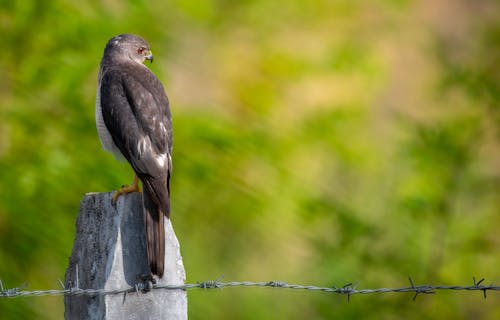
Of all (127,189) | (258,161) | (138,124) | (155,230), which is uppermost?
(258,161)

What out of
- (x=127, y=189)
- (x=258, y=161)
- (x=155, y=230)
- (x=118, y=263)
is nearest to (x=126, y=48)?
(x=127, y=189)

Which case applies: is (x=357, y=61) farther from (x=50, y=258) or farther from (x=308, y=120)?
(x=50, y=258)

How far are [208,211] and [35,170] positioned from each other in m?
3.10

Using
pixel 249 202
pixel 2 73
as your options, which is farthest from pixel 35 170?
pixel 249 202

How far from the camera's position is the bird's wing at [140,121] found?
15.4 ft

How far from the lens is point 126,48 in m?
5.89

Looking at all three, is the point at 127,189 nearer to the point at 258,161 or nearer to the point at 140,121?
the point at 140,121

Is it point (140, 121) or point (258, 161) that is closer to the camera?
point (140, 121)

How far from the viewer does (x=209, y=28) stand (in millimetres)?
12633

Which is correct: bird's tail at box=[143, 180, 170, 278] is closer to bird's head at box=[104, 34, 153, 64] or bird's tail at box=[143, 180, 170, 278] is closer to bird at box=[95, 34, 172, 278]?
bird at box=[95, 34, 172, 278]

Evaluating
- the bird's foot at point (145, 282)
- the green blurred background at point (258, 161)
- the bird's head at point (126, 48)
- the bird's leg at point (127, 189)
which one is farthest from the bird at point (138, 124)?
the green blurred background at point (258, 161)

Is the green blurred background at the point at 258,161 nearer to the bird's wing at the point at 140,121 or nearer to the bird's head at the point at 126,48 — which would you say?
the bird's head at the point at 126,48

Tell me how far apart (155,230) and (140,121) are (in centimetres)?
122

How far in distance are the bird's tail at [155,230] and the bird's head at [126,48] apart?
6.26 feet
